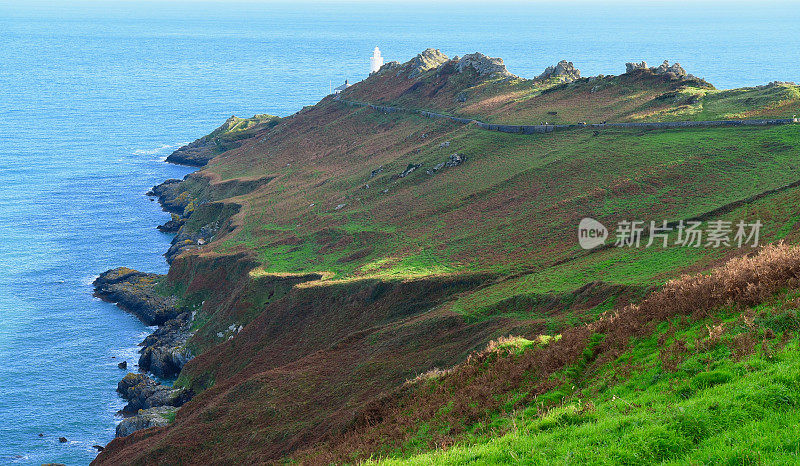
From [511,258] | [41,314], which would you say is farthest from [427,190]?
[41,314]

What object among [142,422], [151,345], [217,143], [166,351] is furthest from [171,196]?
[142,422]

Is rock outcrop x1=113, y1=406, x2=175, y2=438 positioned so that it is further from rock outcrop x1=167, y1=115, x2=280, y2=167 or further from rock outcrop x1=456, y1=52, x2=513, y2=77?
rock outcrop x1=167, y1=115, x2=280, y2=167

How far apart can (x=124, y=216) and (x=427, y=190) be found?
69097 mm

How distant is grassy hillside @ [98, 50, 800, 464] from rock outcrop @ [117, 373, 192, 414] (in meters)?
1.52

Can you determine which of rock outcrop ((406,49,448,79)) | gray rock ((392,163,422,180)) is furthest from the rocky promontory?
rock outcrop ((406,49,448,79))

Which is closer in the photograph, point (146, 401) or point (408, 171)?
point (146, 401)

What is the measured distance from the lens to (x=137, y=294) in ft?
294

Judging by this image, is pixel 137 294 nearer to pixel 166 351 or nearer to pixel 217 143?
pixel 166 351

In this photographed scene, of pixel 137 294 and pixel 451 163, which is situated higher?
pixel 451 163

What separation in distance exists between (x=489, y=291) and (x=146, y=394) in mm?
35227

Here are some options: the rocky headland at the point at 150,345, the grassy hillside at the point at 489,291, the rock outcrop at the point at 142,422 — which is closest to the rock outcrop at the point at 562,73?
the grassy hillside at the point at 489,291

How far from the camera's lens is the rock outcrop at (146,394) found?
63.3 m

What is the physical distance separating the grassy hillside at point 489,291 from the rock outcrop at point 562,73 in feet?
26.1

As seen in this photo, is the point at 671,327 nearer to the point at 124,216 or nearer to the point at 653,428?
the point at 653,428
